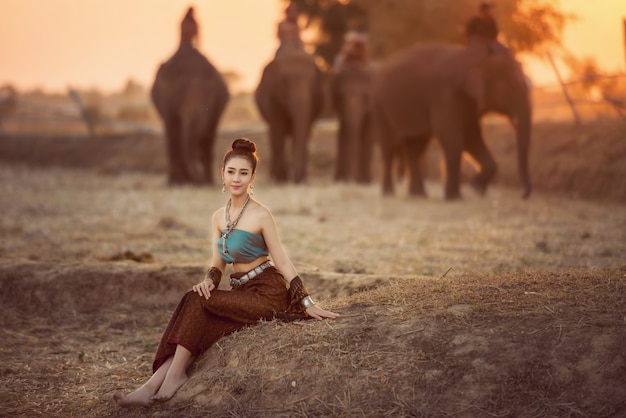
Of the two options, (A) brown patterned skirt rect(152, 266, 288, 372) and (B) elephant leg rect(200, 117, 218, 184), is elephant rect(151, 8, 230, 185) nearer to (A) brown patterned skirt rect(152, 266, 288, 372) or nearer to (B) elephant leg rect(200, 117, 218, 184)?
(B) elephant leg rect(200, 117, 218, 184)

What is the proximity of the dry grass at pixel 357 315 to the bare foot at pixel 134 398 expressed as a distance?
6 cm

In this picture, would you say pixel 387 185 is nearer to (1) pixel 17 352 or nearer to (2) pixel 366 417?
(1) pixel 17 352

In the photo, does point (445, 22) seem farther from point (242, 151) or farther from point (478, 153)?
point (242, 151)

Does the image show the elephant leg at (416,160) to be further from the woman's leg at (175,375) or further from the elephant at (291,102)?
the woman's leg at (175,375)

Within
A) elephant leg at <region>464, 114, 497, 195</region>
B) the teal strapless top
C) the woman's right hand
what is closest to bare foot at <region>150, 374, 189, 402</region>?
the woman's right hand

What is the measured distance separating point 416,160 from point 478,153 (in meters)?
2.01

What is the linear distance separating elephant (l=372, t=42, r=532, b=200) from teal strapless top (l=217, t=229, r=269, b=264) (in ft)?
30.2

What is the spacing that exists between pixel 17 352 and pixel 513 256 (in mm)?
4546

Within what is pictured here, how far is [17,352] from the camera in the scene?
666 centimetres

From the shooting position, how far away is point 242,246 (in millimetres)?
5656

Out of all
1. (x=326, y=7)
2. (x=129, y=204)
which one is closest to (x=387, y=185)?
(x=129, y=204)

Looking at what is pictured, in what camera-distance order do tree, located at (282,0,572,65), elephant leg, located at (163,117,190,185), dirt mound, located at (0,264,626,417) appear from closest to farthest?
1. dirt mound, located at (0,264,626,417)
2. elephant leg, located at (163,117,190,185)
3. tree, located at (282,0,572,65)

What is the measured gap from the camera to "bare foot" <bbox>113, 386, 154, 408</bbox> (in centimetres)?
518

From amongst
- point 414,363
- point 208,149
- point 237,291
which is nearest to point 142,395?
point 237,291
